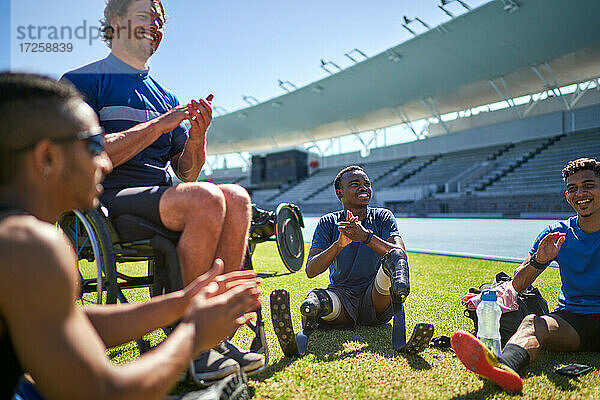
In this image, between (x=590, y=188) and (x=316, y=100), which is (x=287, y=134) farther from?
(x=590, y=188)

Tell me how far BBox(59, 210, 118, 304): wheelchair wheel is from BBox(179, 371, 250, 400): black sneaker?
678 mm

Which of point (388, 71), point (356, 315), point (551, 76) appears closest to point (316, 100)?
point (388, 71)

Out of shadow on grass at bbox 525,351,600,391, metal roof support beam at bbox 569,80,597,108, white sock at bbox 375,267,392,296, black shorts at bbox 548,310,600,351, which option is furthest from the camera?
metal roof support beam at bbox 569,80,597,108

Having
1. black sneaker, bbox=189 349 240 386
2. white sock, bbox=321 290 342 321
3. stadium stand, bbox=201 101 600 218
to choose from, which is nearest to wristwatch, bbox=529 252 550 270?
white sock, bbox=321 290 342 321

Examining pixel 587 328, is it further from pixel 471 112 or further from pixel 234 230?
pixel 471 112

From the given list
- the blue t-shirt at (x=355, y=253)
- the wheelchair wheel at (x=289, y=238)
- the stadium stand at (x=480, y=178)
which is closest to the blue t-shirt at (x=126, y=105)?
the blue t-shirt at (x=355, y=253)

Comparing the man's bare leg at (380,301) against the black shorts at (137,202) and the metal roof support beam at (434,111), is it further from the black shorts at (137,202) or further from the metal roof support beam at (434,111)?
the metal roof support beam at (434,111)

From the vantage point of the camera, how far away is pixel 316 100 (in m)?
35.2

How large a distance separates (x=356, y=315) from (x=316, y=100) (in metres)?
33.8

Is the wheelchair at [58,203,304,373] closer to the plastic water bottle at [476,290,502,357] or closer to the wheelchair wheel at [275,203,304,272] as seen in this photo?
the plastic water bottle at [476,290,502,357]

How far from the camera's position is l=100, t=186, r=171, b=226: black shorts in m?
1.72

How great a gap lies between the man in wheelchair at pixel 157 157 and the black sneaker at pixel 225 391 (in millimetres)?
277

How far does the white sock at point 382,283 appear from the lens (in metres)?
2.58

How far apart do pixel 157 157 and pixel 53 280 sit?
4.89 feet
